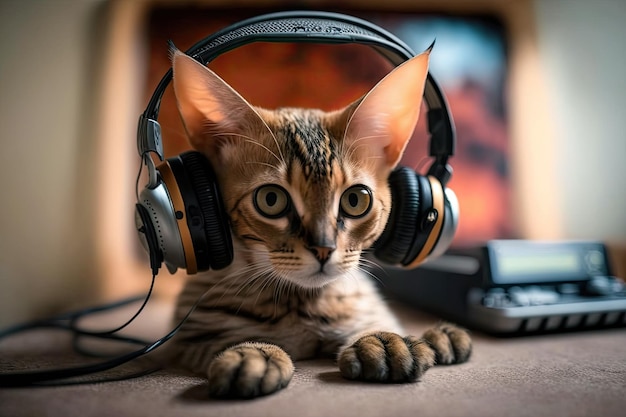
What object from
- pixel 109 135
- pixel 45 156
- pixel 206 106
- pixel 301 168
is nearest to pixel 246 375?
pixel 301 168

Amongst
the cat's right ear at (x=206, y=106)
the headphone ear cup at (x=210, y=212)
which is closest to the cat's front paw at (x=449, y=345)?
the headphone ear cup at (x=210, y=212)

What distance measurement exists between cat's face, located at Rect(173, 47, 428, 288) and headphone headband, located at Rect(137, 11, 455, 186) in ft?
0.16

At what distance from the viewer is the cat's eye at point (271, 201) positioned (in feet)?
2.13

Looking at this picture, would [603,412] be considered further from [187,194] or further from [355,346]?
[187,194]

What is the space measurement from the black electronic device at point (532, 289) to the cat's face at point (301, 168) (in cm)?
38

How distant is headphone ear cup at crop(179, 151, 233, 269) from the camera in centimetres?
60

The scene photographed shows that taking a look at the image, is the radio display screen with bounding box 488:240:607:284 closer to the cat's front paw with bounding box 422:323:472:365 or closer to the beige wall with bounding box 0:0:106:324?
the cat's front paw with bounding box 422:323:472:365

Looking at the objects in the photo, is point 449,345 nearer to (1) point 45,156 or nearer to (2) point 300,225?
(2) point 300,225

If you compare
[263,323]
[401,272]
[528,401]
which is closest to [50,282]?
[263,323]

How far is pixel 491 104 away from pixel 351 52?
0.62m

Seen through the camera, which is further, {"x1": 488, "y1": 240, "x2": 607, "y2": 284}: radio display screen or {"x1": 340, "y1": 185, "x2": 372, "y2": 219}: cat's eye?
{"x1": 488, "y1": 240, "x2": 607, "y2": 284}: radio display screen

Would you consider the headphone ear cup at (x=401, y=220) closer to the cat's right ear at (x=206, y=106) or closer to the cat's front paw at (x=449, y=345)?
the cat's front paw at (x=449, y=345)

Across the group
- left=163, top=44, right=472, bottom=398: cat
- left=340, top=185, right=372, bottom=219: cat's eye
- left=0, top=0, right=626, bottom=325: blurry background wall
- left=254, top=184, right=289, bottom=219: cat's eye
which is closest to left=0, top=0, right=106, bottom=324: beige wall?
left=0, top=0, right=626, bottom=325: blurry background wall

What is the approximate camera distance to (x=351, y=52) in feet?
5.32
